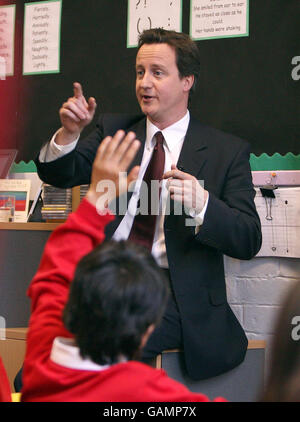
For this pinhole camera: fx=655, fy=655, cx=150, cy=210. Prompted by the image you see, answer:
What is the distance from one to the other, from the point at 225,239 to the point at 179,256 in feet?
0.57

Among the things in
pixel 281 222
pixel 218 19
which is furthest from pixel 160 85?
pixel 281 222

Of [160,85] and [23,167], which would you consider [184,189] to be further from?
[23,167]

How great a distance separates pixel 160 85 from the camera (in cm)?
227

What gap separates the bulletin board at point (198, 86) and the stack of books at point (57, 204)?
34 cm

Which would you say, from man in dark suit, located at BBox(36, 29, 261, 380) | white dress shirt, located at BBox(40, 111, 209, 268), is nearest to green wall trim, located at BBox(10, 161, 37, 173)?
man in dark suit, located at BBox(36, 29, 261, 380)

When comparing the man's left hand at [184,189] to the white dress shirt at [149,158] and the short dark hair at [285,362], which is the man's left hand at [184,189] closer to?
the white dress shirt at [149,158]

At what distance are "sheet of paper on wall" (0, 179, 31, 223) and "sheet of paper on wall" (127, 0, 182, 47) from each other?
77 centimetres

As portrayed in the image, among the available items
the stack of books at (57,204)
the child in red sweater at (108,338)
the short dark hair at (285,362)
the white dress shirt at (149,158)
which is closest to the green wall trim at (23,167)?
the stack of books at (57,204)

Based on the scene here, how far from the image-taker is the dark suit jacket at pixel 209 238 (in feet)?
6.66

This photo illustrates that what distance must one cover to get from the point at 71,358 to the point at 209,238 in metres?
1.09

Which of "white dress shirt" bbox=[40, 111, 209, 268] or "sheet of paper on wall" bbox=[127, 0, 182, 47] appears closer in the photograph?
"white dress shirt" bbox=[40, 111, 209, 268]

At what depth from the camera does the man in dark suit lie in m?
2.01

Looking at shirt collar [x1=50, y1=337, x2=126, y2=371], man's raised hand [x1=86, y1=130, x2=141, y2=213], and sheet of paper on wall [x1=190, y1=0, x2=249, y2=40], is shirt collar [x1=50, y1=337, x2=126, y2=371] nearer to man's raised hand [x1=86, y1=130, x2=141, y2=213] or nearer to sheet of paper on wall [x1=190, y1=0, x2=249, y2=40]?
man's raised hand [x1=86, y1=130, x2=141, y2=213]
